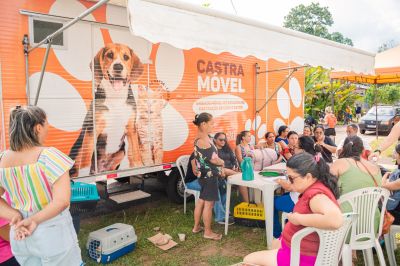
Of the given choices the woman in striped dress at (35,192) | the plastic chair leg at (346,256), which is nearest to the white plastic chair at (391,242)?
the plastic chair leg at (346,256)

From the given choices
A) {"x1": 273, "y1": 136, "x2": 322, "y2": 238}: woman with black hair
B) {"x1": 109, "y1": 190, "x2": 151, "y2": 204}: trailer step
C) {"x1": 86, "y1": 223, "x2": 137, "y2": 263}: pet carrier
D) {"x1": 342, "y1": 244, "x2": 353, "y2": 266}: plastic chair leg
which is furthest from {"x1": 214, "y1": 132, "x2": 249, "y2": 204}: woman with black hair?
{"x1": 342, "y1": 244, "x2": 353, "y2": 266}: plastic chair leg

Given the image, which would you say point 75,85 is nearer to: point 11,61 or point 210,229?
point 11,61

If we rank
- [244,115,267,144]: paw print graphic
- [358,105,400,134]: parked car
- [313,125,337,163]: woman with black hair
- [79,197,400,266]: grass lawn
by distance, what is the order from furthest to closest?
1. [358,105,400,134]: parked car
2. [244,115,267,144]: paw print graphic
3. [313,125,337,163]: woman with black hair
4. [79,197,400,266]: grass lawn

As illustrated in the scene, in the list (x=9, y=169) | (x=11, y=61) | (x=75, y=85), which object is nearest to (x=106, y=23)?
(x=75, y=85)

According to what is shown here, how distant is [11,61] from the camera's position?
13.0ft

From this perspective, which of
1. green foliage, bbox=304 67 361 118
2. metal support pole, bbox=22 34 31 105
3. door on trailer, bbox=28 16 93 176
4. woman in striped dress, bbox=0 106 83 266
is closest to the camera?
woman in striped dress, bbox=0 106 83 266

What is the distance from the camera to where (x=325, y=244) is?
225 cm

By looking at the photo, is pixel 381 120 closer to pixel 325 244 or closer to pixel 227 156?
pixel 227 156

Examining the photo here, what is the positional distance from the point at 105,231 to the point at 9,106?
1.78m

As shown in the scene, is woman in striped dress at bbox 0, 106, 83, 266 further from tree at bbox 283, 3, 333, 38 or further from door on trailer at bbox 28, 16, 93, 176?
tree at bbox 283, 3, 333, 38

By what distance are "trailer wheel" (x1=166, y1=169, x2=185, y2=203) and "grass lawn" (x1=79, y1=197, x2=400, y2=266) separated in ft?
0.84

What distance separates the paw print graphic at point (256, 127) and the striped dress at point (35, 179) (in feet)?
16.8

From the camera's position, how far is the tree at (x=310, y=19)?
52.5m

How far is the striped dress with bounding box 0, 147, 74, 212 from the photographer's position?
195cm
